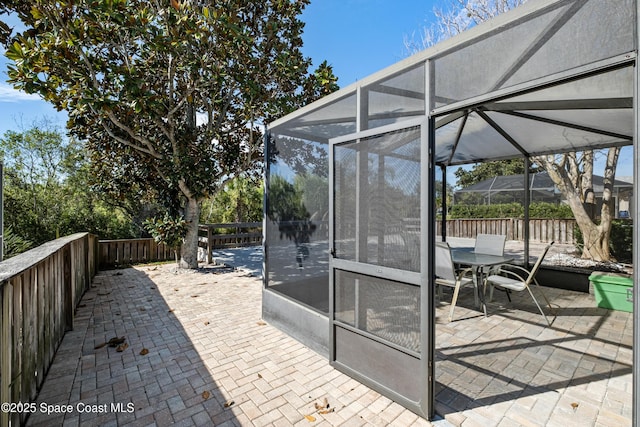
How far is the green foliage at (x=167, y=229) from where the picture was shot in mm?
6379

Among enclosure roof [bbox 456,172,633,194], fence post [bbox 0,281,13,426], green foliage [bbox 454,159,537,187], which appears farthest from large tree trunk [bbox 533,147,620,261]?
green foliage [bbox 454,159,537,187]

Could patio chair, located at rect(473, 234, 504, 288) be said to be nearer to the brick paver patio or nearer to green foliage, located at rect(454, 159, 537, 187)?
the brick paver patio

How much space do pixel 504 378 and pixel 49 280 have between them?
4465 millimetres

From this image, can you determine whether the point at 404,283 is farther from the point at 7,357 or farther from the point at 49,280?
the point at 49,280

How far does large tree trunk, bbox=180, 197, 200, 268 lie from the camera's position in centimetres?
727

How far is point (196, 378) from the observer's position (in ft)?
8.77

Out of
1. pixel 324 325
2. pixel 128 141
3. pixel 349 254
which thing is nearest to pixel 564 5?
pixel 349 254

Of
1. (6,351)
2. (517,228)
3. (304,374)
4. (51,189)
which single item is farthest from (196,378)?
(517,228)

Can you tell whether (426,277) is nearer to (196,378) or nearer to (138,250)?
(196,378)

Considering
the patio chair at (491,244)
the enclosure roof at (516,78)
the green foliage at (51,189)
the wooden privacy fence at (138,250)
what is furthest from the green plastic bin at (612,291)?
the green foliage at (51,189)

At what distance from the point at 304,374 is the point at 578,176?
9.01 m

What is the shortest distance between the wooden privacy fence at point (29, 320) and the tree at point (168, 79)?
107 inches

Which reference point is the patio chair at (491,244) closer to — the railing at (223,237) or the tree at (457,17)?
the tree at (457,17)

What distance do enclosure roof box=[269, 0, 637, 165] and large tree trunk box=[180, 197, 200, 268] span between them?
4.20 meters
